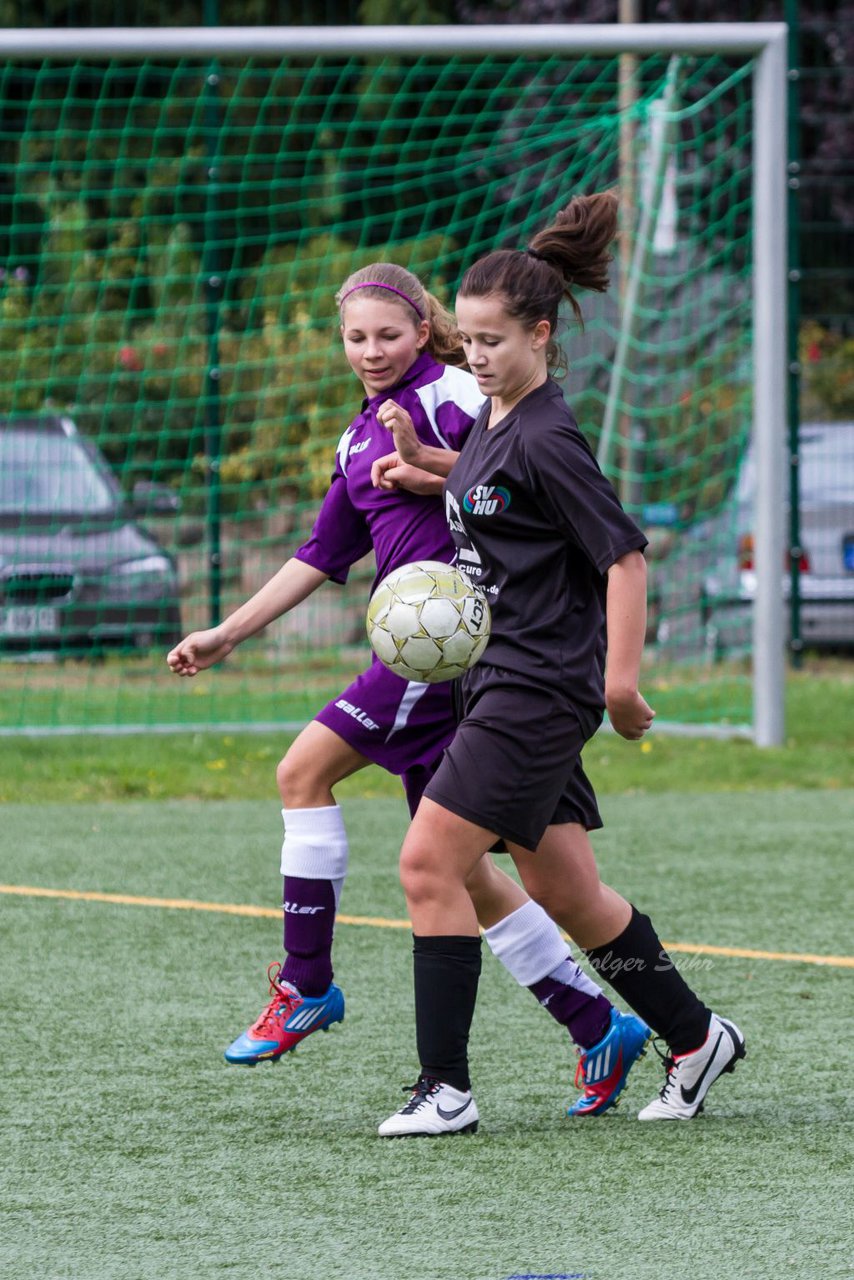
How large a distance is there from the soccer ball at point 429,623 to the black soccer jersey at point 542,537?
6 centimetres

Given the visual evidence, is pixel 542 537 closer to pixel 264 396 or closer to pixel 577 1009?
pixel 577 1009

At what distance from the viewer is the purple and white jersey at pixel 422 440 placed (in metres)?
4.04

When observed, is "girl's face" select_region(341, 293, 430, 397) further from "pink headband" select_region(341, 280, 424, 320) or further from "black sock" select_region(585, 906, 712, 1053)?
"black sock" select_region(585, 906, 712, 1053)

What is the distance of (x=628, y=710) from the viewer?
345 cm

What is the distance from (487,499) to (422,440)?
483 millimetres

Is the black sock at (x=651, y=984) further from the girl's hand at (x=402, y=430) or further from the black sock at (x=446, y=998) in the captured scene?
the girl's hand at (x=402, y=430)

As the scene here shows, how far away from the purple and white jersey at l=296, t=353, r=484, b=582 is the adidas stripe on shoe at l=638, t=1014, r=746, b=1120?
3.44 ft

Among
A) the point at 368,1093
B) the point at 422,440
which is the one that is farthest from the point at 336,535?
the point at 368,1093

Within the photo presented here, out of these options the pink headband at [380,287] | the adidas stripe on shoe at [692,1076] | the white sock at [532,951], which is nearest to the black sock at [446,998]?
the white sock at [532,951]

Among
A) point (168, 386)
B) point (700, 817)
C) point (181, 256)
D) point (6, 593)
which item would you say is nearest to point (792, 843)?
point (700, 817)

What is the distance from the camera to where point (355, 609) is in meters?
10.6

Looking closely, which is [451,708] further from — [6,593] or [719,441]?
[719,441]

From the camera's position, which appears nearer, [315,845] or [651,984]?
[651,984]

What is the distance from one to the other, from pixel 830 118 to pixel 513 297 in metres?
11.5
